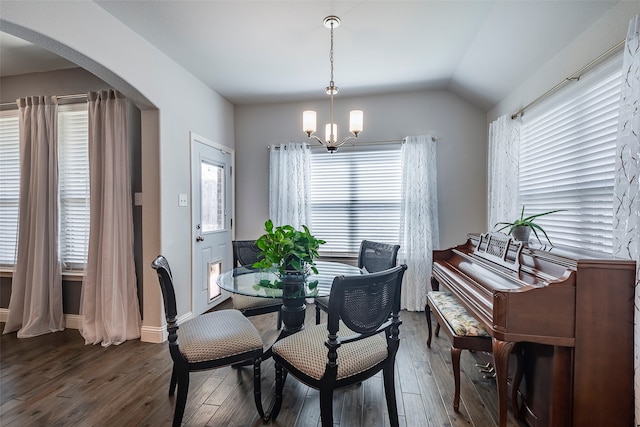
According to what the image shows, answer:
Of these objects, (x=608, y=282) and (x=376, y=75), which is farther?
(x=376, y=75)

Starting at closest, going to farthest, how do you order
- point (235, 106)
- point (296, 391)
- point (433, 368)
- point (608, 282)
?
point (608, 282), point (296, 391), point (433, 368), point (235, 106)

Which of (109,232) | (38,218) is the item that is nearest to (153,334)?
(109,232)

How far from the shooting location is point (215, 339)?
1.73 m

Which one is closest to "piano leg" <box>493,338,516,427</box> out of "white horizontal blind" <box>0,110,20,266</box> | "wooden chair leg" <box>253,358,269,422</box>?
"wooden chair leg" <box>253,358,269,422</box>

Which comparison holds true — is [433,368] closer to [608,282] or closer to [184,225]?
[608,282]

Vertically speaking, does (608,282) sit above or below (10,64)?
below

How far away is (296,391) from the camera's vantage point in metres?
2.04

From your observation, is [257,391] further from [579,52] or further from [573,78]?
[579,52]

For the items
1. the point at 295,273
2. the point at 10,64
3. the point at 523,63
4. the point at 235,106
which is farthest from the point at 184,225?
the point at 523,63

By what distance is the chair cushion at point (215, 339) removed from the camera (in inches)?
65.7

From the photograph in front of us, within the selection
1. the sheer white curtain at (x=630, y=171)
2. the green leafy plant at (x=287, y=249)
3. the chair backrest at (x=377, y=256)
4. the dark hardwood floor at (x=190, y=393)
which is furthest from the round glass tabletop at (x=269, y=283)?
the sheer white curtain at (x=630, y=171)

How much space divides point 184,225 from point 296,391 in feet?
6.29

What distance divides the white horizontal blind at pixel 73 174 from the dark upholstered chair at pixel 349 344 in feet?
8.27

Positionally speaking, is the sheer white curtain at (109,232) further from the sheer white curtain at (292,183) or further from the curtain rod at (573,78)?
the curtain rod at (573,78)
